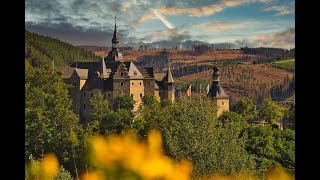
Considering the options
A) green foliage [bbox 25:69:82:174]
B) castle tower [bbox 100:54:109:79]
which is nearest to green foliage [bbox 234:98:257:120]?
castle tower [bbox 100:54:109:79]

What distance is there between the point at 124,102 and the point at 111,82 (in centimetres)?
541

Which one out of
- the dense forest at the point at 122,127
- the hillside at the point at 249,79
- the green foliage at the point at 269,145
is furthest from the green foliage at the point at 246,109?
the hillside at the point at 249,79

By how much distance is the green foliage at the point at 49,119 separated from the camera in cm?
2967

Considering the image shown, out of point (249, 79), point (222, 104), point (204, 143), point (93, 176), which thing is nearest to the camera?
point (93, 176)

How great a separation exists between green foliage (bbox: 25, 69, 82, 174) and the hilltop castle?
312 inches

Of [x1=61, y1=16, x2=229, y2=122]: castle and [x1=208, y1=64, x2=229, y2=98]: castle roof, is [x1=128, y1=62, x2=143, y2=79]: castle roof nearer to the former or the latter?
[x1=61, y1=16, x2=229, y2=122]: castle

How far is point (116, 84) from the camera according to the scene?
4784 cm

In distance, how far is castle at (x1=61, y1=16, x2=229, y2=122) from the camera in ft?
156

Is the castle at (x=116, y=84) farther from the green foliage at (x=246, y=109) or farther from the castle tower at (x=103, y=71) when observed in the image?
the green foliage at (x=246, y=109)

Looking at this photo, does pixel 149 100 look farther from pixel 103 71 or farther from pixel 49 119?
pixel 49 119

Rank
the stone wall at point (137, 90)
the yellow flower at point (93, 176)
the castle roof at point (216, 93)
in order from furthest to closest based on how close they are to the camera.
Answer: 1. the castle roof at point (216, 93)
2. the stone wall at point (137, 90)
3. the yellow flower at point (93, 176)

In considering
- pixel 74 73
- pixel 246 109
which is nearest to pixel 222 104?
pixel 246 109
